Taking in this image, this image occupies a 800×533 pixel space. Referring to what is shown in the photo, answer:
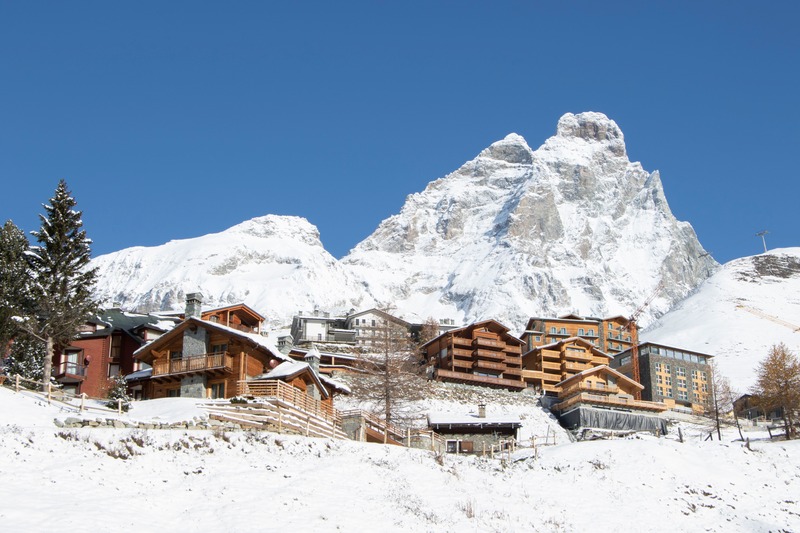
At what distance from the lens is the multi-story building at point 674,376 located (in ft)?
370

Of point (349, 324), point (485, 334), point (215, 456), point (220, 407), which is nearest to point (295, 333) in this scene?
point (349, 324)

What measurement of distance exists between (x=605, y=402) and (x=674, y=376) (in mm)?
32161

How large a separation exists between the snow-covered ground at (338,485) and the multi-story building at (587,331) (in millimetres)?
78103

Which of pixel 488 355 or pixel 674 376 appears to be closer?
pixel 488 355

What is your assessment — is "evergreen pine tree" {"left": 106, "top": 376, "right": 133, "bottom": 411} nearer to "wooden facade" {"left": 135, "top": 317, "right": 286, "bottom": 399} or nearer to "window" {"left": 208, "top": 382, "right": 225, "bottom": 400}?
"wooden facade" {"left": 135, "top": 317, "right": 286, "bottom": 399}

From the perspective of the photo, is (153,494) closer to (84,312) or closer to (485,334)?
(84,312)

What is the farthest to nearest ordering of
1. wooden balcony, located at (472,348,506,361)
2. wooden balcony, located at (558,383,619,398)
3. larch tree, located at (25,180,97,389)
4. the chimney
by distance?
wooden balcony, located at (472,348,506,361)
wooden balcony, located at (558,383,619,398)
the chimney
larch tree, located at (25,180,97,389)

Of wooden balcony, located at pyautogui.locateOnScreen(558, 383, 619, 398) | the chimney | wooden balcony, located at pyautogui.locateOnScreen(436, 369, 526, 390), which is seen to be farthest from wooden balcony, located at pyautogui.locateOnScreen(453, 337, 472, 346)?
Result: the chimney

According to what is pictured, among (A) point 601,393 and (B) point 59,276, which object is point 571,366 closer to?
(A) point 601,393

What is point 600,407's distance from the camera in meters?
86.0

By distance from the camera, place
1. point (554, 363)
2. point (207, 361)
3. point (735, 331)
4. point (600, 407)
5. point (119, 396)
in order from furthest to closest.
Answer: point (735, 331) < point (554, 363) < point (600, 407) < point (207, 361) < point (119, 396)

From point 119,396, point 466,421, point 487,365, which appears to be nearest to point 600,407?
point 487,365

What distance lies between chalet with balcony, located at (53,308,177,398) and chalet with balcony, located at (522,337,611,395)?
4710 centimetres

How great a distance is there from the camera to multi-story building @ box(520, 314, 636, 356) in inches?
5181
